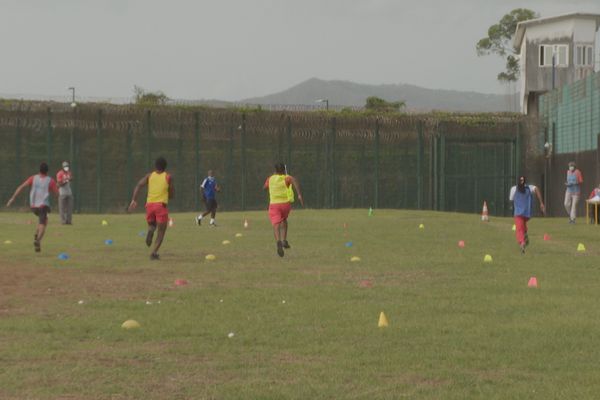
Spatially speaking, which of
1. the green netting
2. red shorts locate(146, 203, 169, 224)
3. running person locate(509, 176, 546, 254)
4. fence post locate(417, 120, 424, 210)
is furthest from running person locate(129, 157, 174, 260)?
fence post locate(417, 120, 424, 210)

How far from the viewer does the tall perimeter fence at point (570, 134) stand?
43188 mm

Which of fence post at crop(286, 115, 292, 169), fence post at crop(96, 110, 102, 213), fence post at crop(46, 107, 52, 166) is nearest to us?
fence post at crop(46, 107, 52, 166)

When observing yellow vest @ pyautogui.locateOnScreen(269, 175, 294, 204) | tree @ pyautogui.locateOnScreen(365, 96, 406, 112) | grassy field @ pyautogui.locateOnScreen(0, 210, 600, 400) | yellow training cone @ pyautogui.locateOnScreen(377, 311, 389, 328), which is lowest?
grassy field @ pyautogui.locateOnScreen(0, 210, 600, 400)

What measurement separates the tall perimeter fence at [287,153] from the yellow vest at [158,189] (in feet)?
92.5

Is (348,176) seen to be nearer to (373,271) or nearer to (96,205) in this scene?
(96,205)

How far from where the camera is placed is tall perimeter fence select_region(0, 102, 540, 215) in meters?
49.1

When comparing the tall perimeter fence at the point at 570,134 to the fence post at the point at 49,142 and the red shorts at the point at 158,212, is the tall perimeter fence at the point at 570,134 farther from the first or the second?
the red shorts at the point at 158,212

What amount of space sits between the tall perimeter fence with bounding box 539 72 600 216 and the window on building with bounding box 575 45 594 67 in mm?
12917

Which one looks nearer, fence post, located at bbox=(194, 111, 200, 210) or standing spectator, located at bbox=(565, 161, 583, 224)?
standing spectator, located at bbox=(565, 161, 583, 224)

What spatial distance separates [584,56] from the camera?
66.9 meters

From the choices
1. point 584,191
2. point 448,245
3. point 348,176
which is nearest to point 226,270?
point 448,245

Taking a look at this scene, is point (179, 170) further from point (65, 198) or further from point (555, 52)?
point (555, 52)

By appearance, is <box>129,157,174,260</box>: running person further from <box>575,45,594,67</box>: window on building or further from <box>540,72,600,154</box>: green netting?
<box>575,45,594,67</box>: window on building

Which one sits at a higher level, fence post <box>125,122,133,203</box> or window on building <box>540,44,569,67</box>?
window on building <box>540,44,569,67</box>
